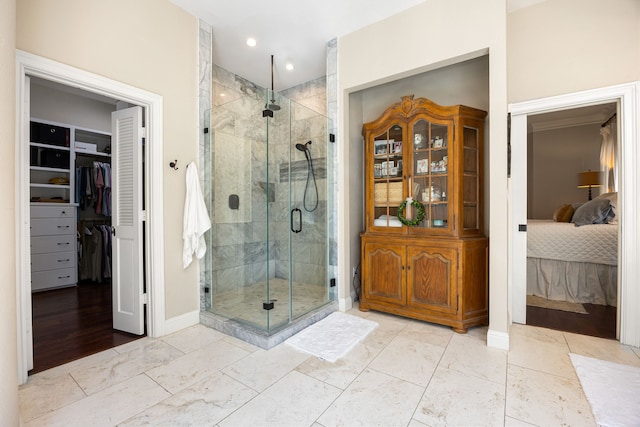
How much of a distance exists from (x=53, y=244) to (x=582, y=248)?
22.7ft

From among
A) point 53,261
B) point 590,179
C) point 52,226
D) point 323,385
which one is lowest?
point 323,385

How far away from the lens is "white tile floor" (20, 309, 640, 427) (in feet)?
5.10

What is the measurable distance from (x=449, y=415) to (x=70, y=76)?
3257 millimetres

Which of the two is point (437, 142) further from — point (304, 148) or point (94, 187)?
point (94, 187)

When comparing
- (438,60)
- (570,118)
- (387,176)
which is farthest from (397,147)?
(570,118)

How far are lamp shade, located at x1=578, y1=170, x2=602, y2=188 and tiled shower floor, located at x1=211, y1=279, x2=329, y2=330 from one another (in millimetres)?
5754

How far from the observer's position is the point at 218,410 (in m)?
1.61

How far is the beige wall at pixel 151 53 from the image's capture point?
6.38 ft

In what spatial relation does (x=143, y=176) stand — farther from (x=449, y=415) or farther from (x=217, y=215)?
(x=449, y=415)

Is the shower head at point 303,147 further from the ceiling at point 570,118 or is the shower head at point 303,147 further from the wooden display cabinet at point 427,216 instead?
the ceiling at point 570,118

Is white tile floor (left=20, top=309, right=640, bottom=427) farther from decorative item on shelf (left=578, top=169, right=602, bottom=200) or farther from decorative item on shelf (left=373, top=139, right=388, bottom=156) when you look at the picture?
decorative item on shelf (left=578, top=169, right=602, bottom=200)

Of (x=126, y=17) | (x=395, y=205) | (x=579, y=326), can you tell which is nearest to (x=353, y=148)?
(x=395, y=205)

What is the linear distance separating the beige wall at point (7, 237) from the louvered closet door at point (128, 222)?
45.6 inches

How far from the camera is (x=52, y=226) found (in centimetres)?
410
